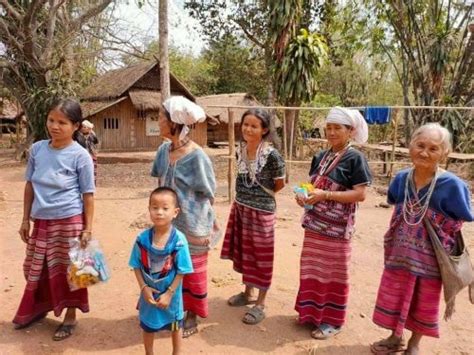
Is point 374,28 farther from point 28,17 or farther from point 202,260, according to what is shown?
point 202,260

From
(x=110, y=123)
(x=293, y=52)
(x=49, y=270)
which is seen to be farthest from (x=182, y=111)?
(x=110, y=123)

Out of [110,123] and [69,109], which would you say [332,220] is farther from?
[110,123]

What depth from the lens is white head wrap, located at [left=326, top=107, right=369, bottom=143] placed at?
2.84 meters

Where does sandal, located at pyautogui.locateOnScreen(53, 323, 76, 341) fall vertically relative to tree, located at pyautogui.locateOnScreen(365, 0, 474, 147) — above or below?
below

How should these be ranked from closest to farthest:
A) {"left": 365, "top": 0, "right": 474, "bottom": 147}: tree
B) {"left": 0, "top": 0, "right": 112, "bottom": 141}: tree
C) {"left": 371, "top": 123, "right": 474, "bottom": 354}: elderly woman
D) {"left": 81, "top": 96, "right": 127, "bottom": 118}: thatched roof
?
{"left": 371, "top": 123, "right": 474, "bottom": 354}: elderly woman < {"left": 0, "top": 0, "right": 112, "bottom": 141}: tree < {"left": 365, "top": 0, "right": 474, "bottom": 147}: tree < {"left": 81, "top": 96, "right": 127, "bottom": 118}: thatched roof

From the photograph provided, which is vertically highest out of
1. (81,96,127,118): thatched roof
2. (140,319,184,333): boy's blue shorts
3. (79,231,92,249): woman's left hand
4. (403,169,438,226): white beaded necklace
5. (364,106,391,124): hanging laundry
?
(81,96,127,118): thatched roof

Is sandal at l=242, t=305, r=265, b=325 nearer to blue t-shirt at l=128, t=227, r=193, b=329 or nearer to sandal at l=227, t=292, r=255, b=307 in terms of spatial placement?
sandal at l=227, t=292, r=255, b=307

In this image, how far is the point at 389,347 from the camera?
2.88 metres

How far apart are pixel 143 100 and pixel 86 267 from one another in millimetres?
17912

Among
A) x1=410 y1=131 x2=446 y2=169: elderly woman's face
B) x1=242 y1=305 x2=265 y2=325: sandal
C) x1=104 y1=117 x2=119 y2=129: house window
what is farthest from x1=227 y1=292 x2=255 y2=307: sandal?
x1=104 y1=117 x2=119 y2=129: house window

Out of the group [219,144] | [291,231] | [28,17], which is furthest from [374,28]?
[291,231]

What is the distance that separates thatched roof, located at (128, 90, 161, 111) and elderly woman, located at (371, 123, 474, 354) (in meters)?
18.0

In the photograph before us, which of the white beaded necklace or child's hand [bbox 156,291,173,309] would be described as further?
the white beaded necklace

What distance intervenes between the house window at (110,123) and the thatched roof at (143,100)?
56.4 inches
